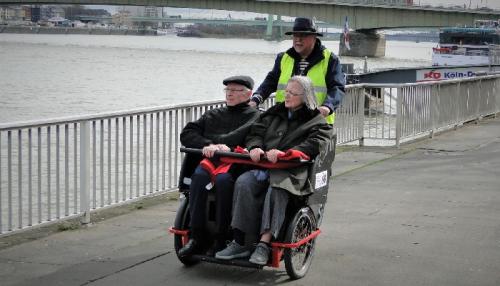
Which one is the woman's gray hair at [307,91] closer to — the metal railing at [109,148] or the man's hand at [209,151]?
the man's hand at [209,151]

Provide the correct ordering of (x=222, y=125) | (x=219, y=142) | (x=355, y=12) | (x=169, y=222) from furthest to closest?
(x=355, y=12)
(x=169, y=222)
(x=222, y=125)
(x=219, y=142)

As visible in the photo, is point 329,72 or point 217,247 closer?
point 217,247

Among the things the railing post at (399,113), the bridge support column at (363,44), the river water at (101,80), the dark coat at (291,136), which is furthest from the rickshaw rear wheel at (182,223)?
the bridge support column at (363,44)

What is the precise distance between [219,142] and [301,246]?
96 centimetres

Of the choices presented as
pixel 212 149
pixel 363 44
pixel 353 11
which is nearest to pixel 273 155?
pixel 212 149

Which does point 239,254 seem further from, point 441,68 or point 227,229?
point 441,68

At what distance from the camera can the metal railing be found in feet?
23.6

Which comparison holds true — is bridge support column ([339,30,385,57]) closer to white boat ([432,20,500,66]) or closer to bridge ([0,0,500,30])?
bridge ([0,0,500,30])

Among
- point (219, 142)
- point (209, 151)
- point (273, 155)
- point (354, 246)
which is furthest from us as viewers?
point (354, 246)

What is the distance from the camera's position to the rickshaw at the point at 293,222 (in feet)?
19.3

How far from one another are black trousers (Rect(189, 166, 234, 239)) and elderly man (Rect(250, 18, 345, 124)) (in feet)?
3.77

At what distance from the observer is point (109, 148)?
8258 millimetres

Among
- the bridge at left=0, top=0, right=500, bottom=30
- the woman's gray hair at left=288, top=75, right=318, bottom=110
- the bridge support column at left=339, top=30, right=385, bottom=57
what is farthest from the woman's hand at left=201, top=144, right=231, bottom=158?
the bridge support column at left=339, top=30, right=385, bottom=57

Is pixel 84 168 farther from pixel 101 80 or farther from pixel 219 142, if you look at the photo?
pixel 101 80
